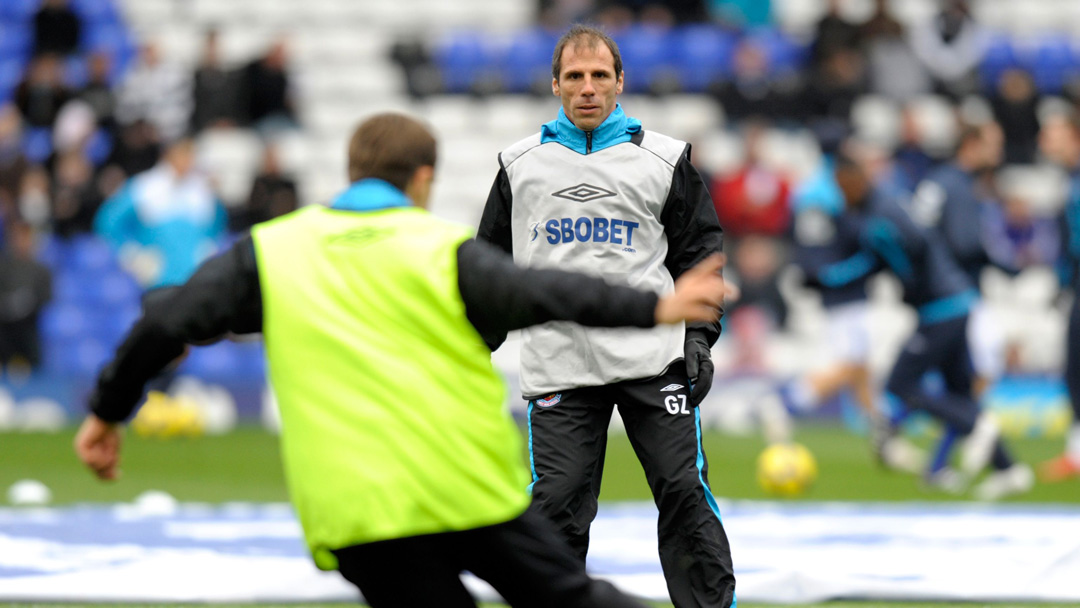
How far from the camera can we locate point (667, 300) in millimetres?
3707

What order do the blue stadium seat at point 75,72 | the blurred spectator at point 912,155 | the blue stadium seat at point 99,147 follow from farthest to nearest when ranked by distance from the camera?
the blue stadium seat at point 75,72
the blue stadium seat at point 99,147
the blurred spectator at point 912,155

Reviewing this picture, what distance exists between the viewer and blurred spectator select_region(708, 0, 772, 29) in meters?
21.7

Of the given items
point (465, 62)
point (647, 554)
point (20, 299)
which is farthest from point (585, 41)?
point (465, 62)

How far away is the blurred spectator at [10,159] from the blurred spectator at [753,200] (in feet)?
27.6

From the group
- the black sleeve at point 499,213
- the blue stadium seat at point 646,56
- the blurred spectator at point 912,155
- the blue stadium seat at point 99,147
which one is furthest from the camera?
the blue stadium seat at point 646,56

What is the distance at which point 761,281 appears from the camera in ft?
57.4

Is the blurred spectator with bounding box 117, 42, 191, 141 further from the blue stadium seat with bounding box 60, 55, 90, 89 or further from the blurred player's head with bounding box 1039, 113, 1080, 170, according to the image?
the blurred player's head with bounding box 1039, 113, 1080, 170

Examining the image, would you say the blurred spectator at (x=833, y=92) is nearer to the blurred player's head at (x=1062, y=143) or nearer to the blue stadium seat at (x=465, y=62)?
the blue stadium seat at (x=465, y=62)

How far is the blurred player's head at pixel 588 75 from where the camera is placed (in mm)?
5512

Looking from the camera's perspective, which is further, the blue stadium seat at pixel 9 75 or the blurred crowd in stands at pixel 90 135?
the blue stadium seat at pixel 9 75

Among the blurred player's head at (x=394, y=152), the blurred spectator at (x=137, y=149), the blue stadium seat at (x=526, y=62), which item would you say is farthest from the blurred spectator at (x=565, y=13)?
the blurred player's head at (x=394, y=152)

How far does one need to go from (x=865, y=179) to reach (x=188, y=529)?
641 cm

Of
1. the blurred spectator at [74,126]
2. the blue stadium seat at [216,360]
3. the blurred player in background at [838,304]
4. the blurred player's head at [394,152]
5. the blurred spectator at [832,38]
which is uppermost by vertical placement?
the blurred player's head at [394,152]

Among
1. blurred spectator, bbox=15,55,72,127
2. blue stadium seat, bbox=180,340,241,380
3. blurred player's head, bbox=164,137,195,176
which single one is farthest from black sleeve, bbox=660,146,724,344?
blurred spectator, bbox=15,55,72,127
